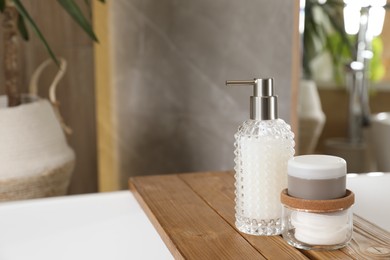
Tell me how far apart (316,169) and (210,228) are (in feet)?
0.54

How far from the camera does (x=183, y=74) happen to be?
5.34ft

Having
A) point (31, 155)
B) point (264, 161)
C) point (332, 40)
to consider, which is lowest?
point (31, 155)

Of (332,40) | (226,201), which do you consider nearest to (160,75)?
(332,40)

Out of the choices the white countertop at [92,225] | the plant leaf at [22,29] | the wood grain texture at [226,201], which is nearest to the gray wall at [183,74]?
the plant leaf at [22,29]

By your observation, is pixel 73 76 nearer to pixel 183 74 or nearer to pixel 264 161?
pixel 183 74

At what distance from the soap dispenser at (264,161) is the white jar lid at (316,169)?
48mm

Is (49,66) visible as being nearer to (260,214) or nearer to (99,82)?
(99,82)

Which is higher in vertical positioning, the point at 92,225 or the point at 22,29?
the point at 22,29

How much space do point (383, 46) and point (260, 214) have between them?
0.45 metres

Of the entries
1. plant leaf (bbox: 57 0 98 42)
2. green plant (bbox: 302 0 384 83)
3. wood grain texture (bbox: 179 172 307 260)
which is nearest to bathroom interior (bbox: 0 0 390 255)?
green plant (bbox: 302 0 384 83)

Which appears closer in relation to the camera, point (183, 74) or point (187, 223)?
point (187, 223)

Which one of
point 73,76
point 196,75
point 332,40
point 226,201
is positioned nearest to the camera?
point 226,201

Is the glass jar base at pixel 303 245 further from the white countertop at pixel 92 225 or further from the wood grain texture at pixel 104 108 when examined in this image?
the wood grain texture at pixel 104 108

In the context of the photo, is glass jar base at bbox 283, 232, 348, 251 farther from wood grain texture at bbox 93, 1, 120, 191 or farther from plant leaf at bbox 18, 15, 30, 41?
wood grain texture at bbox 93, 1, 120, 191
